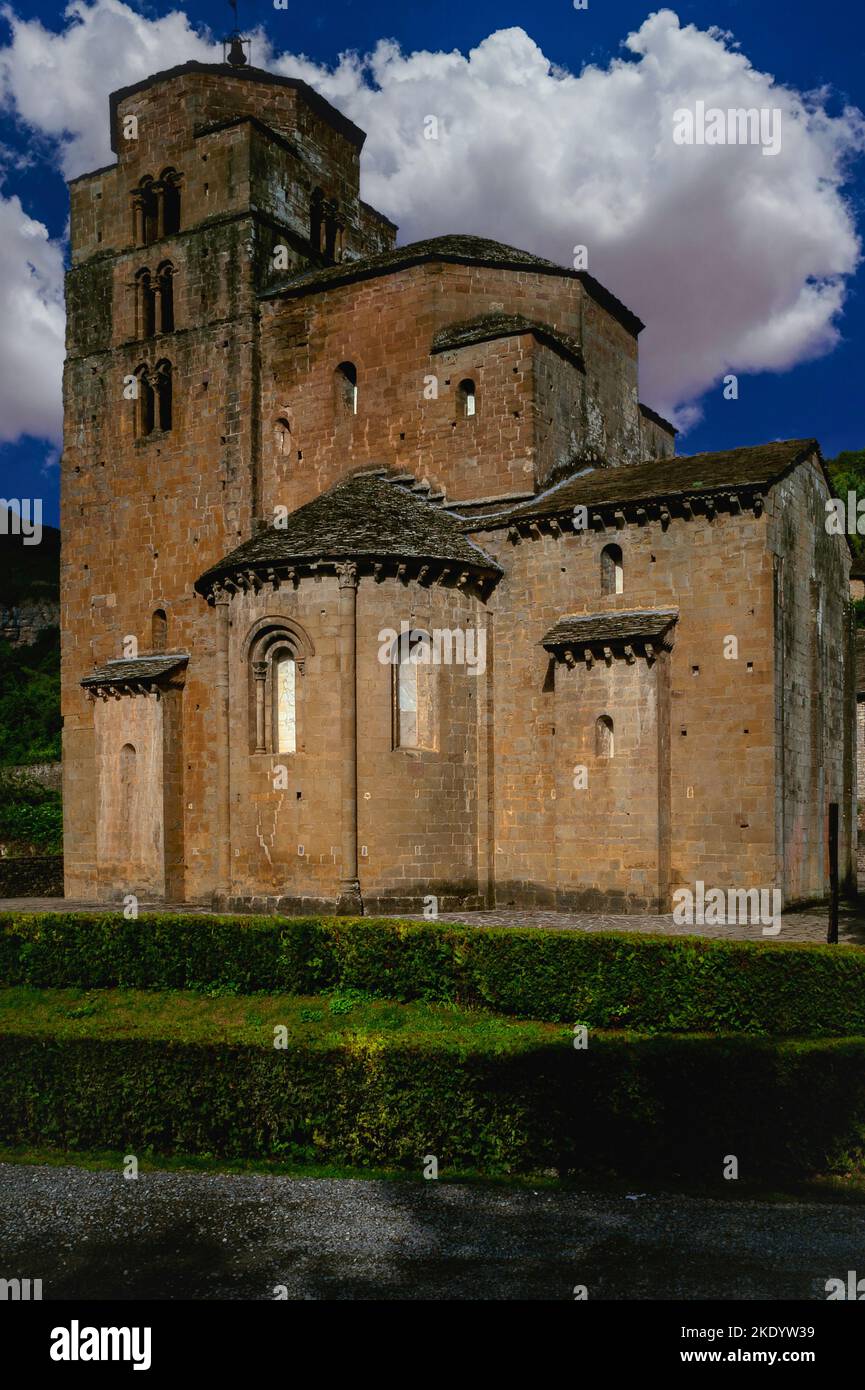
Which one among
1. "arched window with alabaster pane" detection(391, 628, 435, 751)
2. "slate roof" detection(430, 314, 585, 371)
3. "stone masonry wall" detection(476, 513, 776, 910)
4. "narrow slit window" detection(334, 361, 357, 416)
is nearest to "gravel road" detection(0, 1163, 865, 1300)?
"stone masonry wall" detection(476, 513, 776, 910)

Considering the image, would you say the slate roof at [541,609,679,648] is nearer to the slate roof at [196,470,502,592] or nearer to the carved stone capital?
the slate roof at [196,470,502,592]

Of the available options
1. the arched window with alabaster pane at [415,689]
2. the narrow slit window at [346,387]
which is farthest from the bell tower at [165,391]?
the arched window with alabaster pane at [415,689]

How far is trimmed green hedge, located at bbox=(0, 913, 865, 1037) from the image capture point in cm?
1416

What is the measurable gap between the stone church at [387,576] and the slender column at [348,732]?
0.06 meters

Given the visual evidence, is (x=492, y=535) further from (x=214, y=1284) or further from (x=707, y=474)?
(x=214, y=1284)

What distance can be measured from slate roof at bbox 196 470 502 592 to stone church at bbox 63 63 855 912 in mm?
110

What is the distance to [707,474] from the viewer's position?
75.1 ft

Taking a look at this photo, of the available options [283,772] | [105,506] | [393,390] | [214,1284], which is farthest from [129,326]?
[214,1284]

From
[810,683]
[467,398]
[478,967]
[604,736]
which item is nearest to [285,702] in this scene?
[604,736]

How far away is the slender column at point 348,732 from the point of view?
22719 millimetres

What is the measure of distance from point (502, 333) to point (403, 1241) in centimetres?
2034

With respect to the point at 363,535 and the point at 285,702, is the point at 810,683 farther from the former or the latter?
the point at 285,702

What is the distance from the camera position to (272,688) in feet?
80.0

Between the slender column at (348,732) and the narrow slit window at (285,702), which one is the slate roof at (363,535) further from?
the narrow slit window at (285,702)
